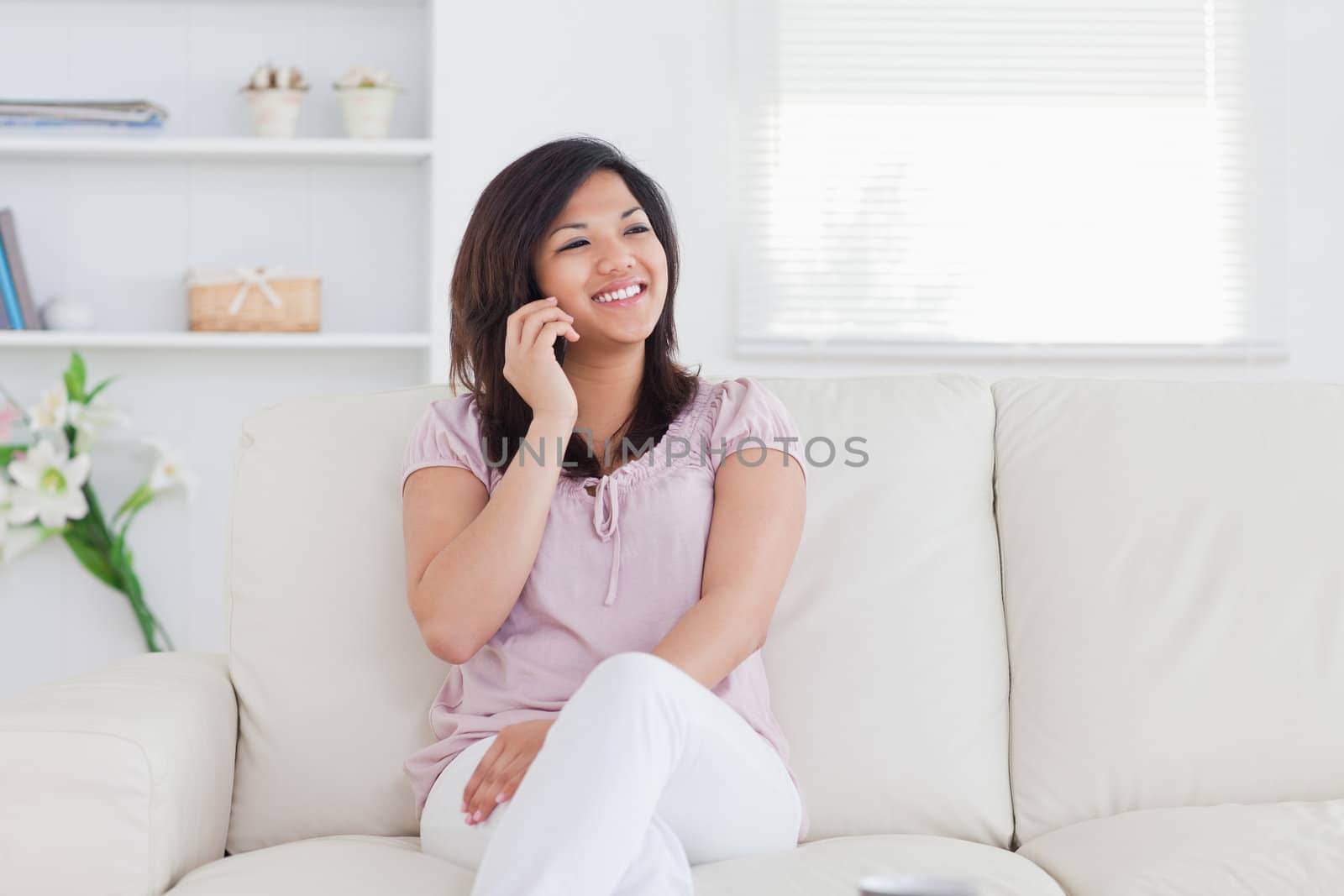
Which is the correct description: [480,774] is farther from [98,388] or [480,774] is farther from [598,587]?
[98,388]

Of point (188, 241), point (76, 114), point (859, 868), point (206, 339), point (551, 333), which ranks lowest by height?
point (859, 868)

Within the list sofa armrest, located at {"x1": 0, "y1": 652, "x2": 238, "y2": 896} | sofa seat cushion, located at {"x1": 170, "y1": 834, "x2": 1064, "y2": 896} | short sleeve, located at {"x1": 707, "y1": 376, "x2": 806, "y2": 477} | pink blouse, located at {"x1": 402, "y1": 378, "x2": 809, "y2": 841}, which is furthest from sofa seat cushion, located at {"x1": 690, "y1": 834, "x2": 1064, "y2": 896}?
sofa armrest, located at {"x1": 0, "y1": 652, "x2": 238, "y2": 896}

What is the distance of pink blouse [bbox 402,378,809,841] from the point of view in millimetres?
1480

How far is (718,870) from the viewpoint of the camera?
1287 mm

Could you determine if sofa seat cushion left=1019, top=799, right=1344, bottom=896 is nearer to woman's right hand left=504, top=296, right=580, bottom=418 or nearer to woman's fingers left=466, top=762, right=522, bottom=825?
woman's fingers left=466, top=762, right=522, bottom=825

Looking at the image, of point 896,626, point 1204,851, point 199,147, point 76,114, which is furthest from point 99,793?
point 76,114

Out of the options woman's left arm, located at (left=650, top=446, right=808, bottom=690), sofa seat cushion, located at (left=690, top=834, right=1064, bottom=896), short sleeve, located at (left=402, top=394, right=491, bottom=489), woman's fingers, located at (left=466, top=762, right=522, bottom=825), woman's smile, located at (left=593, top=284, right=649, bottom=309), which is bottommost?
sofa seat cushion, located at (left=690, top=834, right=1064, bottom=896)

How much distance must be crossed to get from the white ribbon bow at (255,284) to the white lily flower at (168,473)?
1.17 feet

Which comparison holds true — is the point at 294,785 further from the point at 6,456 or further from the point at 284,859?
the point at 6,456

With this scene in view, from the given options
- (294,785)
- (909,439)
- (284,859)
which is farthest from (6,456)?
(909,439)

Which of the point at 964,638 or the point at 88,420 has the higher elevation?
the point at 88,420

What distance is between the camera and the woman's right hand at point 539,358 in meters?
1.58

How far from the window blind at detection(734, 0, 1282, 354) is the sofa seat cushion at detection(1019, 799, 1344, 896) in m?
1.76

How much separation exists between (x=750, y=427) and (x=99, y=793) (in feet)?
2.73
